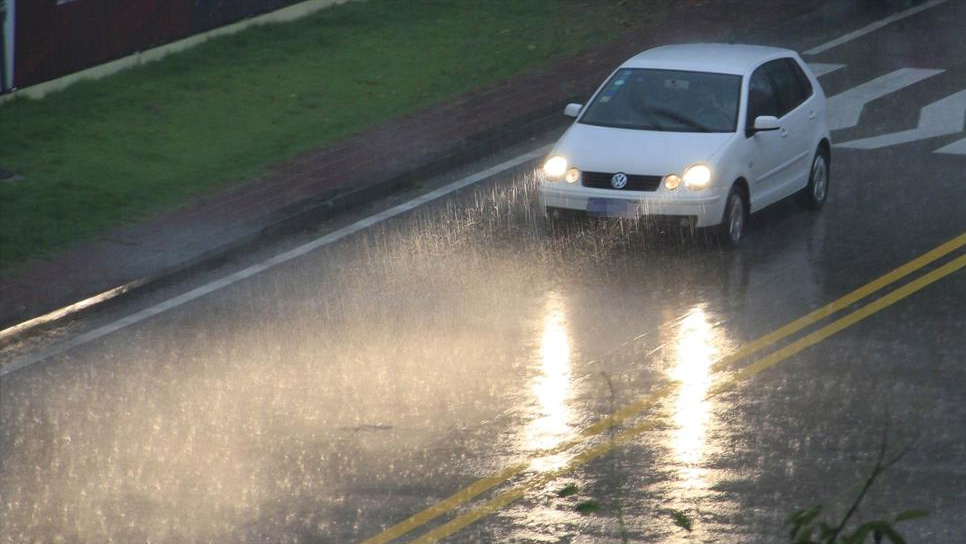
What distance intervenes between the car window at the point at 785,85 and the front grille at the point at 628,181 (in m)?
1.92

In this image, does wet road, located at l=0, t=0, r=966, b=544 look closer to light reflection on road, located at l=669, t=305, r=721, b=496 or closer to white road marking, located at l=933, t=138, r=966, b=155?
light reflection on road, located at l=669, t=305, r=721, b=496

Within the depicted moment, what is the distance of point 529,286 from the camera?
518 inches

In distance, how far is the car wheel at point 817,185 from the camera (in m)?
15.4

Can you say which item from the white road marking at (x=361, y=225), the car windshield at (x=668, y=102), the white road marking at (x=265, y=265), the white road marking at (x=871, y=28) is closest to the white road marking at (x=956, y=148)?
the white road marking at (x=361, y=225)

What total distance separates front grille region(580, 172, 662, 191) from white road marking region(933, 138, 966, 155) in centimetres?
495

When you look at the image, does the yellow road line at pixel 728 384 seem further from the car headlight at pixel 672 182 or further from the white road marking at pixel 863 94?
the white road marking at pixel 863 94

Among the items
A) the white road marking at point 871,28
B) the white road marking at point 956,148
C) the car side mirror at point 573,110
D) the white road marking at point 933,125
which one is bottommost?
the white road marking at point 956,148

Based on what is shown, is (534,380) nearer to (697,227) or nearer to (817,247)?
(697,227)

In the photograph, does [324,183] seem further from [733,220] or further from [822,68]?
[822,68]

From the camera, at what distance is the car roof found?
1495 cm

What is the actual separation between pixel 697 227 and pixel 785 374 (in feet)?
10.4

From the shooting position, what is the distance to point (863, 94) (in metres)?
19.8

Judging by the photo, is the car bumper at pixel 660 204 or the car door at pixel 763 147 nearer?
the car bumper at pixel 660 204

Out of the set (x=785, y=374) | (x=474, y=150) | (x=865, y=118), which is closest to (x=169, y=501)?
(x=785, y=374)
